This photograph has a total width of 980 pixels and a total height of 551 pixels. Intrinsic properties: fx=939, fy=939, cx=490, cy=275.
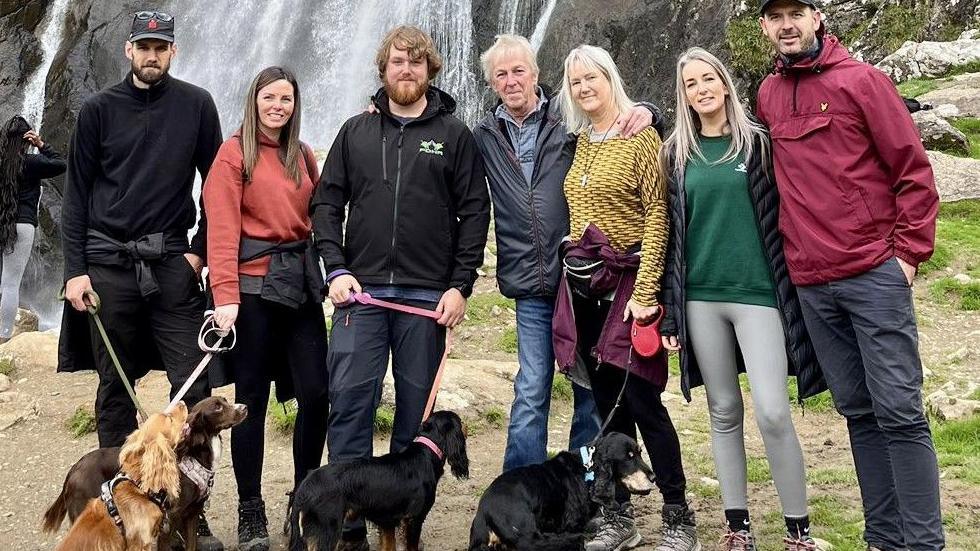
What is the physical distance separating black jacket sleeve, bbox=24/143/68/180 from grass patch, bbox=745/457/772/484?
7456 mm

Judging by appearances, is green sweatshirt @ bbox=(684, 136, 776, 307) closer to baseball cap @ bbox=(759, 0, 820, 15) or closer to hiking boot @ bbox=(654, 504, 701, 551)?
baseball cap @ bbox=(759, 0, 820, 15)

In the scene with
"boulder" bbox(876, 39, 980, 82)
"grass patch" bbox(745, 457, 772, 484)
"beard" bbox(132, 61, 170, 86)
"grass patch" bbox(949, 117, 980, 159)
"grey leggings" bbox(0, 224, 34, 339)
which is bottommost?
"grass patch" bbox(745, 457, 772, 484)

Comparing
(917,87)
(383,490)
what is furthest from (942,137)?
(383,490)

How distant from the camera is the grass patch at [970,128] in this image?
1329 cm

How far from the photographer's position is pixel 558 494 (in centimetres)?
457

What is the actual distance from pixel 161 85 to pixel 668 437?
3.34 metres

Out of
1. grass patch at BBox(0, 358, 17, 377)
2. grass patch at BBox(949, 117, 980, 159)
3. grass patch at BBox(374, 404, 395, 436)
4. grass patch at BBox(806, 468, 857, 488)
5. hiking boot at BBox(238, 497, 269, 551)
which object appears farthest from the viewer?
grass patch at BBox(949, 117, 980, 159)

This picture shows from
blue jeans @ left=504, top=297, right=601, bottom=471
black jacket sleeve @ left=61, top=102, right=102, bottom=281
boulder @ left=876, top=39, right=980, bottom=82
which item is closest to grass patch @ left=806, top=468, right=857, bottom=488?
blue jeans @ left=504, top=297, right=601, bottom=471

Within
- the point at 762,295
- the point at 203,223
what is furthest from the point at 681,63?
the point at 203,223

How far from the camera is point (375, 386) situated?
4.86 m

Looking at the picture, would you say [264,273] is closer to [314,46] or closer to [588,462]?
[588,462]

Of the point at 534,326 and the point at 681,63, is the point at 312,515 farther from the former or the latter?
the point at 681,63

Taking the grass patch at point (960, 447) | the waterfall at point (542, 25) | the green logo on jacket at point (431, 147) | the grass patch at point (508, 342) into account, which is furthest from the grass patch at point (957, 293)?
the waterfall at point (542, 25)

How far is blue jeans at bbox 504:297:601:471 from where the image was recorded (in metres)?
4.97
